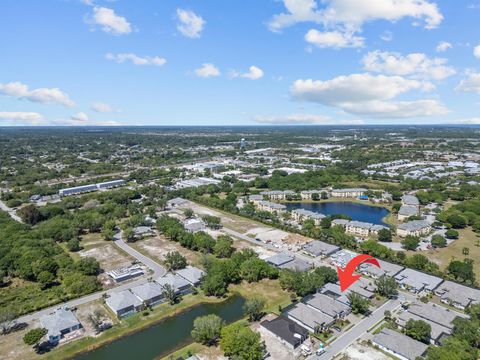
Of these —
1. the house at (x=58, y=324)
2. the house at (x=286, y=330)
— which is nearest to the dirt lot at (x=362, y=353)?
the house at (x=286, y=330)

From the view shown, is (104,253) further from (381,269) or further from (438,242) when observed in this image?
(438,242)

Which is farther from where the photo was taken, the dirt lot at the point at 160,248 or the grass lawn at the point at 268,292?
the dirt lot at the point at 160,248

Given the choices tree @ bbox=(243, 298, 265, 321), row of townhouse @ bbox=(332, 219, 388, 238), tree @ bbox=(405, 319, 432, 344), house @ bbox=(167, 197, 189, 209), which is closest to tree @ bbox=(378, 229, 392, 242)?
row of townhouse @ bbox=(332, 219, 388, 238)

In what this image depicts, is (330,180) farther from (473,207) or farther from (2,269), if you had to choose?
(2,269)

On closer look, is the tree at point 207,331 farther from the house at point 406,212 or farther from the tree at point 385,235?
the house at point 406,212

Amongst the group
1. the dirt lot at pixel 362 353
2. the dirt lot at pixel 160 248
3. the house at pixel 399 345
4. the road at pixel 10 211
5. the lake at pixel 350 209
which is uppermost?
the house at pixel 399 345

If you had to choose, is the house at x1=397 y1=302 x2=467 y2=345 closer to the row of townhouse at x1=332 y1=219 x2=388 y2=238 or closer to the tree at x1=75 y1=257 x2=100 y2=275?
the row of townhouse at x1=332 y1=219 x2=388 y2=238
